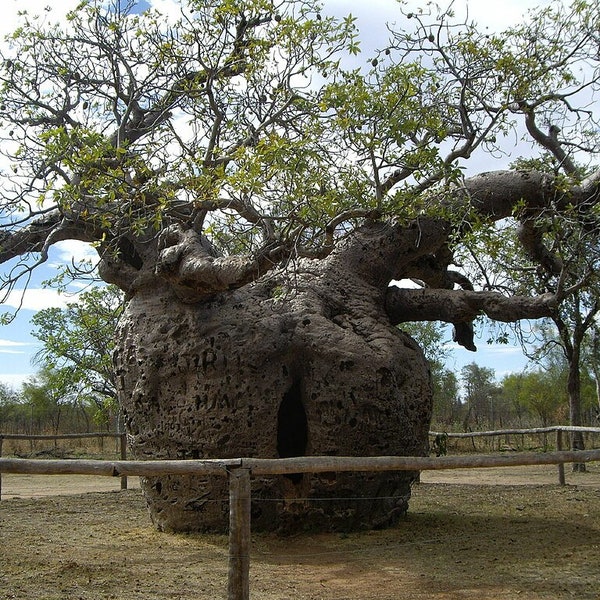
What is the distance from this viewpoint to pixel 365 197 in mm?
6707

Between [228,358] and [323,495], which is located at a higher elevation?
[228,358]

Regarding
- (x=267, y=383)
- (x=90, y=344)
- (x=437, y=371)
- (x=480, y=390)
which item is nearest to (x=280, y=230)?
(x=267, y=383)

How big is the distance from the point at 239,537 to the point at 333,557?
1904 millimetres

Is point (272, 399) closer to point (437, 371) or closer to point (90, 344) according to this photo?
point (90, 344)

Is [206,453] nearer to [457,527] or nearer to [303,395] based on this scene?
[303,395]

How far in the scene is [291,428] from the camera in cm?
741

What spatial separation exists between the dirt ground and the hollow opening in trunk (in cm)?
100

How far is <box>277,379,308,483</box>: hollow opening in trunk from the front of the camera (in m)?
7.28

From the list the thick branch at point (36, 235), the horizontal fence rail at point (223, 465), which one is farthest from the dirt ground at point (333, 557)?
the thick branch at point (36, 235)

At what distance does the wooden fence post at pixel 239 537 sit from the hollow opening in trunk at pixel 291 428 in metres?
2.94

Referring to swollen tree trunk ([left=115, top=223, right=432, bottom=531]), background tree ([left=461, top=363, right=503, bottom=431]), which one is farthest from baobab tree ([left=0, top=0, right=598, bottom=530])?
background tree ([left=461, top=363, right=503, bottom=431])

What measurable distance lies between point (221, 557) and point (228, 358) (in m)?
1.76

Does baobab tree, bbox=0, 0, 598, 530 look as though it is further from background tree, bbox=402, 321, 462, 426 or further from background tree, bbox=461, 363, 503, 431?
background tree, bbox=461, 363, 503, 431

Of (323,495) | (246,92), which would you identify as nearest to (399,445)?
(323,495)
